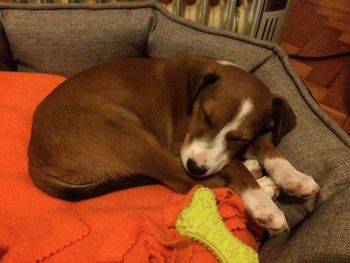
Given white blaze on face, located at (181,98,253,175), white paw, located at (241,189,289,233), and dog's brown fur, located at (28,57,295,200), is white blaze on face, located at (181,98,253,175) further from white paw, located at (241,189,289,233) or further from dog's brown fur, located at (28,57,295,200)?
white paw, located at (241,189,289,233)

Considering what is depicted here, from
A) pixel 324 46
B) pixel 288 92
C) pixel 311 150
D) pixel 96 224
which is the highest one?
pixel 288 92

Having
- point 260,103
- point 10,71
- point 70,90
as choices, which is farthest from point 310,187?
point 10,71

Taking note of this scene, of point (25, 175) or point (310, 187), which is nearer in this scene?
point (310, 187)

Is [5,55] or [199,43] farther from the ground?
[199,43]

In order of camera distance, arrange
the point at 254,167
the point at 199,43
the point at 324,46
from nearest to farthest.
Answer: the point at 254,167 → the point at 199,43 → the point at 324,46

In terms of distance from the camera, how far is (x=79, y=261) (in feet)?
4.75

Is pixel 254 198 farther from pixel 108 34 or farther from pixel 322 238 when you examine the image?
pixel 108 34

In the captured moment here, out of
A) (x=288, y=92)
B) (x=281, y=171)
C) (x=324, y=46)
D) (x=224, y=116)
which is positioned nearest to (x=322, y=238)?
(x=281, y=171)

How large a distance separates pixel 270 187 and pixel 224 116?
0.39 meters

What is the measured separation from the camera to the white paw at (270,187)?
1727 millimetres

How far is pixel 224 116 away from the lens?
5.24 feet

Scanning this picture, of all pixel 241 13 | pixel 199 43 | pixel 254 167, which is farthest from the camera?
pixel 241 13

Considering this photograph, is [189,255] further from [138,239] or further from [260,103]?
[260,103]

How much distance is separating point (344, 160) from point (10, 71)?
1.78m
